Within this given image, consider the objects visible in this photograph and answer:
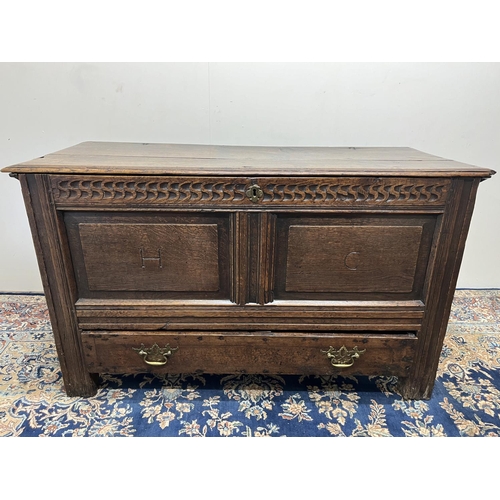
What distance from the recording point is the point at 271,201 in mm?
1050

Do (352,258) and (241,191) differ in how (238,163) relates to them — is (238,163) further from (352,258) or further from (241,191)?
(352,258)

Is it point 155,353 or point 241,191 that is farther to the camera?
point 155,353

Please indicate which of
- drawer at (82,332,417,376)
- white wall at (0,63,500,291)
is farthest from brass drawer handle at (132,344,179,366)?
white wall at (0,63,500,291)

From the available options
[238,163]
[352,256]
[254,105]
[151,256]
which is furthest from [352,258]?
[254,105]

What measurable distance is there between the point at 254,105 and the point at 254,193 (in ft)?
2.13

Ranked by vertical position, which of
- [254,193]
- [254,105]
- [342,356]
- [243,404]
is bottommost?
[243,404]

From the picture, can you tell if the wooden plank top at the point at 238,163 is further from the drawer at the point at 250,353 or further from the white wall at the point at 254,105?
the drawer at the point at 250,353

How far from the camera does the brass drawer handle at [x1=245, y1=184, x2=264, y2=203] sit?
3.37ft

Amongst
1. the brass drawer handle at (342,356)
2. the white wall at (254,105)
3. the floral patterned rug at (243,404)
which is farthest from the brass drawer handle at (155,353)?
the white wall at (254,105)

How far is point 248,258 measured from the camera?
111cm

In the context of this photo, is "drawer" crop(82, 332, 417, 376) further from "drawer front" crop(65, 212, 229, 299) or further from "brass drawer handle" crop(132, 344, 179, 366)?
"drawer front" crop(65, 212, 229, 299)
